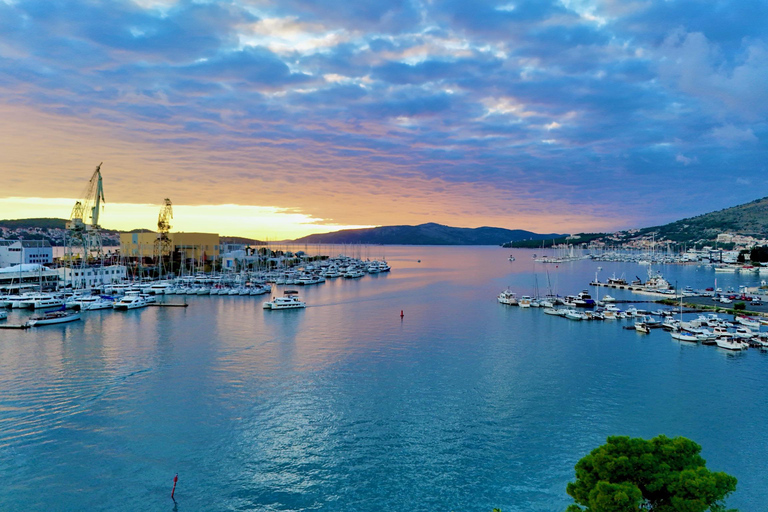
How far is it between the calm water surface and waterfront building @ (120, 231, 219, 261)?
5197cm

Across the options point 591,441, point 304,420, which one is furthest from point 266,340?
point 591,441

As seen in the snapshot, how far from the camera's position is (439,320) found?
45.6 m

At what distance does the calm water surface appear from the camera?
584 inches

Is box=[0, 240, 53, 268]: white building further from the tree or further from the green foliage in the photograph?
the green foliage

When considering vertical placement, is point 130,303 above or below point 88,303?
below

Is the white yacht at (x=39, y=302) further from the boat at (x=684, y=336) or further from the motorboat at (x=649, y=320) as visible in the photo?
the motorboat at (x=649, y=320)

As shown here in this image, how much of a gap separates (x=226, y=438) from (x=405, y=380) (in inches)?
406

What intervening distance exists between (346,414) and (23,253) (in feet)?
243

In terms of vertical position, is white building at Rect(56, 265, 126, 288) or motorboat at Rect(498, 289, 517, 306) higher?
white building at Rect(56, 265, 126, 288)

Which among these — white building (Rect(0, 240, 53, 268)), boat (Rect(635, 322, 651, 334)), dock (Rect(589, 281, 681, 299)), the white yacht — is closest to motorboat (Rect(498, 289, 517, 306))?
boat (Rect(635, 322, 651, 334))

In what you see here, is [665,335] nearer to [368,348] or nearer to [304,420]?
[368,348]

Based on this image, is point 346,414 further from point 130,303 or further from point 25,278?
point 25,278

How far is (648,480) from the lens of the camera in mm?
9742

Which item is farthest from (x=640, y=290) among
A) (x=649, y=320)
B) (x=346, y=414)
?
(x=346, y=414)
